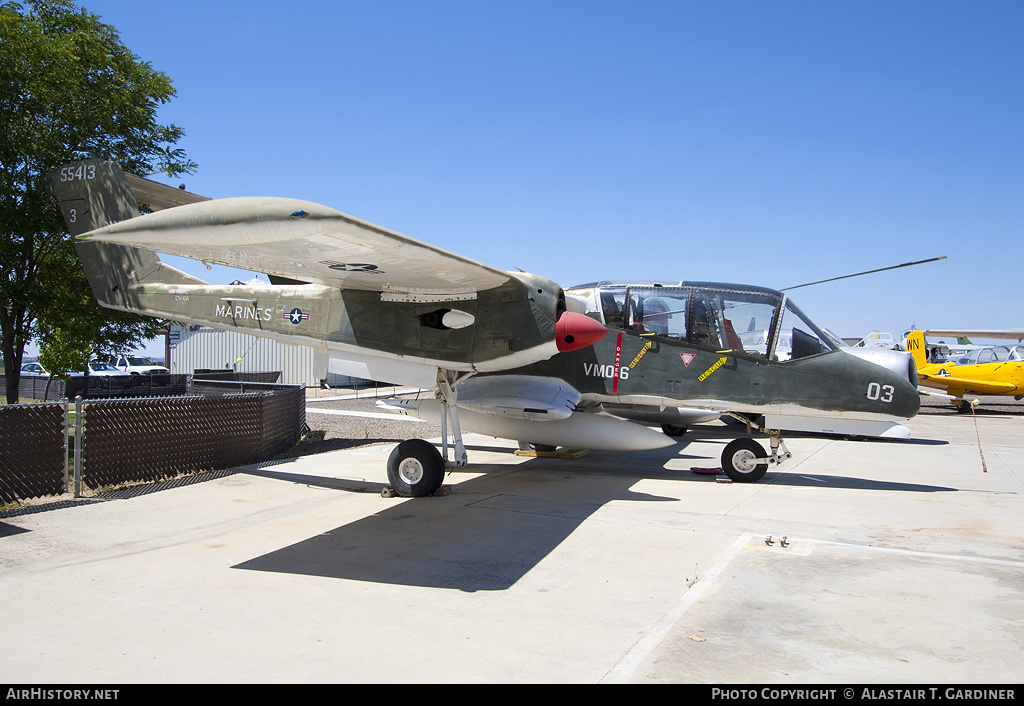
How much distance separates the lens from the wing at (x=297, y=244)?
14.9 feet

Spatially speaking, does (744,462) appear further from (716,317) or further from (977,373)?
(977,373)

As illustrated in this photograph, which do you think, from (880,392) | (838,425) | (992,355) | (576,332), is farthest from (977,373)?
(576,332)

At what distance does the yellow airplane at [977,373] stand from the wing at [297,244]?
22.8 meters

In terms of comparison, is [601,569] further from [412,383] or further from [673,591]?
[412,383]

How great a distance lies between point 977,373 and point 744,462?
2012 cm

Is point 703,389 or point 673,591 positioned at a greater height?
point 703,389

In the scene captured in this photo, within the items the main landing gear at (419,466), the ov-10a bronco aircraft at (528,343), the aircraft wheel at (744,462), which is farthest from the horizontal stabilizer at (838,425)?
the main landing gear at (419,466)

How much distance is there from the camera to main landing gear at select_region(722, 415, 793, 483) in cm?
942

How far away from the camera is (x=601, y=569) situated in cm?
544

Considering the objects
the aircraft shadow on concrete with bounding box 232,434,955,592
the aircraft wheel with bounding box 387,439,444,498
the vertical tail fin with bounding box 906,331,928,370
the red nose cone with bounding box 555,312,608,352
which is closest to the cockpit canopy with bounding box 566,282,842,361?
the red nose cone with bounding box 555,312,608,352

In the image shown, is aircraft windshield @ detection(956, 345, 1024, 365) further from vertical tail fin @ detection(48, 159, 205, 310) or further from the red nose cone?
vertical tail fin @ detection(48, 159, 205, 310)

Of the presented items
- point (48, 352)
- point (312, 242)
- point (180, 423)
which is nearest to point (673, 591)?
point (312, 242)

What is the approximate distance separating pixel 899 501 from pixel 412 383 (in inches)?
261

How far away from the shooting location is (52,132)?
40.6ft
